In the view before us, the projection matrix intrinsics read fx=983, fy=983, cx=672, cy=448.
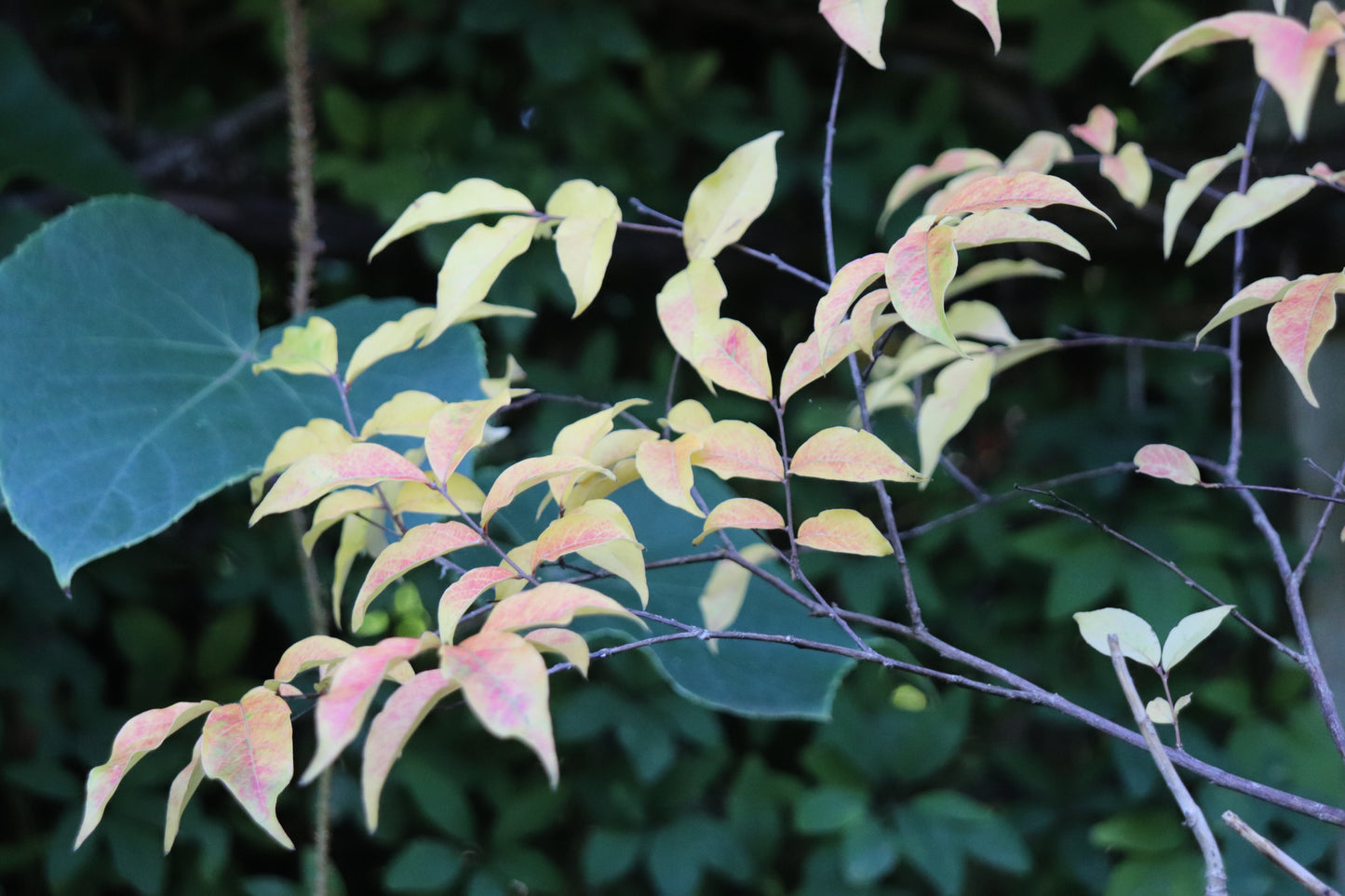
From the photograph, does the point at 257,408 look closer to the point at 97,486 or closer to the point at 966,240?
the point at 97,486

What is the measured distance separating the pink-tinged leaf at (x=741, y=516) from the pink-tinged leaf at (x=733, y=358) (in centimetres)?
5

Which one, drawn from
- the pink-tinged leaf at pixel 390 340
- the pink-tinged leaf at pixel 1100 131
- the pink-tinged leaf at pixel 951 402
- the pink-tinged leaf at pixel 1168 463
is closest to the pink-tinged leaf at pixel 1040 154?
the pink-tinged leaf at pixel 1100 131

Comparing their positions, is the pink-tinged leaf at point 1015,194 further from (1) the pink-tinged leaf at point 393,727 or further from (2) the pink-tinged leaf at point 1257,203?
(1) the pink-tinged leaf at point 393,727

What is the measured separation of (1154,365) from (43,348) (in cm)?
124

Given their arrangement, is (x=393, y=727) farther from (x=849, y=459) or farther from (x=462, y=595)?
(x=849, y=459)

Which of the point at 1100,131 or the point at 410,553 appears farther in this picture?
the point at 1100,131

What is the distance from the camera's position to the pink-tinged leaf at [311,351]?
0.53 metres

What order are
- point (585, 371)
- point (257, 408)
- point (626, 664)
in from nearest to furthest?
point (257, 408), point (626, 664), point (585, 371)

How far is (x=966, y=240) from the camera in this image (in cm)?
38

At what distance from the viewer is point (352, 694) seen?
0.28m

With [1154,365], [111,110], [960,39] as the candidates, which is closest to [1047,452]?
[1154,365]

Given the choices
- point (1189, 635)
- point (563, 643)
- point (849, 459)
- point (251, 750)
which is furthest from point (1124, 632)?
point (251, 750)

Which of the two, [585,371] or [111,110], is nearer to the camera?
[585,371]

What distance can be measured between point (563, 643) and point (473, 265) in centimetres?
19
